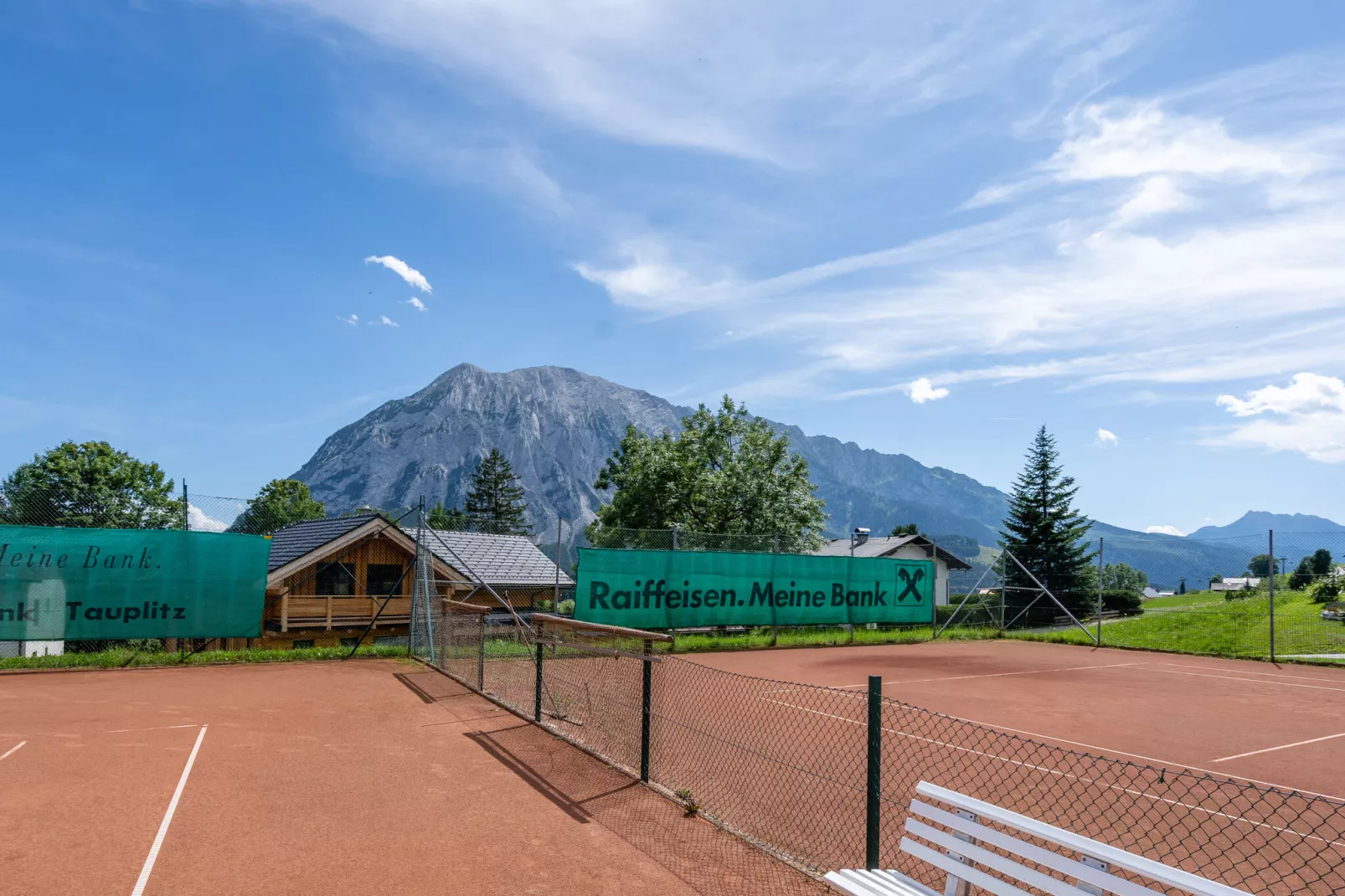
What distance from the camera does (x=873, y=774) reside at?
178 inches

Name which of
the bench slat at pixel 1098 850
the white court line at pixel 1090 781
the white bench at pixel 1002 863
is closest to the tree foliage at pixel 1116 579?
the white court line at pixel 1090 781

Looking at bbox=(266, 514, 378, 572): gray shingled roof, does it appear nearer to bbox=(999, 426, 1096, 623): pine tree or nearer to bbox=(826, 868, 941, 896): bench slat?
bbox=(826, 868, 941, 896): bench slat

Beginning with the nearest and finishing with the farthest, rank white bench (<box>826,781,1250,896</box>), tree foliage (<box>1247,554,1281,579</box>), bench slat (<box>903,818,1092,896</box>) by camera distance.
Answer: white bench (<box>826,781,1250,896</box>), bench slat (<box>903,818,1092,896</box>), tree foliage (<box>1247,554,1281,579</box>)

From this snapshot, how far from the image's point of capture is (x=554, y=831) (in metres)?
5.49

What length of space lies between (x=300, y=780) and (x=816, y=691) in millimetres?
6866

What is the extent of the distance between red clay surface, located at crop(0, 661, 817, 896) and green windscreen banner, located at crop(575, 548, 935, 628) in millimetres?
6736

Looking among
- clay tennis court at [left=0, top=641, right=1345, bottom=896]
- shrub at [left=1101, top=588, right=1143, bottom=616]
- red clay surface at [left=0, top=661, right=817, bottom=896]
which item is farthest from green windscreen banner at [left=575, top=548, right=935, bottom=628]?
shrub at [left=1101, top=588, right=1143, bottom=616]

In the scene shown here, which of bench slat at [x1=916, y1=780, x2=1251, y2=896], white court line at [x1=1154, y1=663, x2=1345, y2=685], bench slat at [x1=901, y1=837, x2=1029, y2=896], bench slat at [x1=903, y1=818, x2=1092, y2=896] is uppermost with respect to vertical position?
bench slat at [x1=916, y1=780, x2=1251, y2=896]

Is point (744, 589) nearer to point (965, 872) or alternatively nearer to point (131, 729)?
point (131, 729)

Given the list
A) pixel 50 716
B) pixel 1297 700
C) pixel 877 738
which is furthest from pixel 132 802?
pixel 1297 700

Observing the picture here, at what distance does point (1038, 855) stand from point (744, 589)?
50.0ft

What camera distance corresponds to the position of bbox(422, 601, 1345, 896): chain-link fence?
17.4 feet

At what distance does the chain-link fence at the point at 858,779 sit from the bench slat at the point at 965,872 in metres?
0.83

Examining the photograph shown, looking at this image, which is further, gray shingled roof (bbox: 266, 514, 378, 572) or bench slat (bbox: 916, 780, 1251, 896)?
gray shingled roof (bbox: 266, 514, 378, 572)
